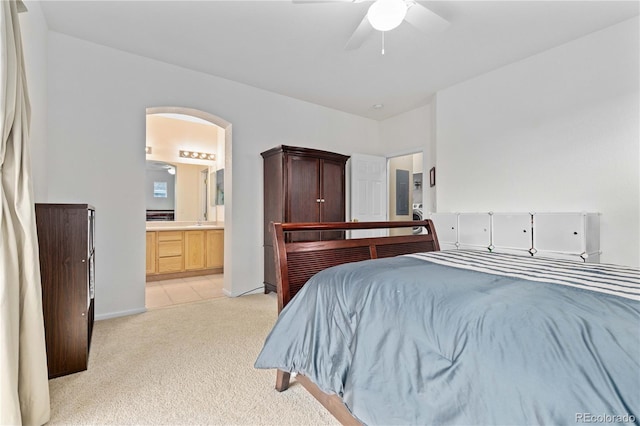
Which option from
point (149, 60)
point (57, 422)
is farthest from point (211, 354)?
point (149, 60)

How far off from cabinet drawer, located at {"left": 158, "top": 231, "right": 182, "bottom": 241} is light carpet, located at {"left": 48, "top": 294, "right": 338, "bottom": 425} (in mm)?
1911

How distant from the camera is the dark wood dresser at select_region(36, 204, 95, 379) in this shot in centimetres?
188

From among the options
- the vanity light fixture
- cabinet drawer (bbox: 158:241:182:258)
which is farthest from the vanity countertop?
the vanity light fixture

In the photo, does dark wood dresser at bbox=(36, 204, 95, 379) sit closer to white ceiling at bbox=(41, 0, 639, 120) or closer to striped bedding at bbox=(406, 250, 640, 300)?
white ceiling at bbox=(41, 0, 639, 120)

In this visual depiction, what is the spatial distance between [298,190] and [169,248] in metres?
2.36

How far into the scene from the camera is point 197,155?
17.7 feet

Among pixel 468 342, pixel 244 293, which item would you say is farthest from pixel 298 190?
pixel 468 342

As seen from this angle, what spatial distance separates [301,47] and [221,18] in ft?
2.57

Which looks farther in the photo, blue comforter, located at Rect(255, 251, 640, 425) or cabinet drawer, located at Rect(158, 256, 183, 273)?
cabinet drawer, located at Rect(158, 256, 183, 273)

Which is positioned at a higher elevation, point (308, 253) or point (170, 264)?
point (308, 253)

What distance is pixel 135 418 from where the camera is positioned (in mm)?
1499

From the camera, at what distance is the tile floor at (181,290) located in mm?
3600

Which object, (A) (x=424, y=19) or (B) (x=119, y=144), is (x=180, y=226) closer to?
(B) (x=119, y=144)

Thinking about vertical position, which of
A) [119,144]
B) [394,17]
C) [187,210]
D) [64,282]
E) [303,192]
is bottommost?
[64,282]
